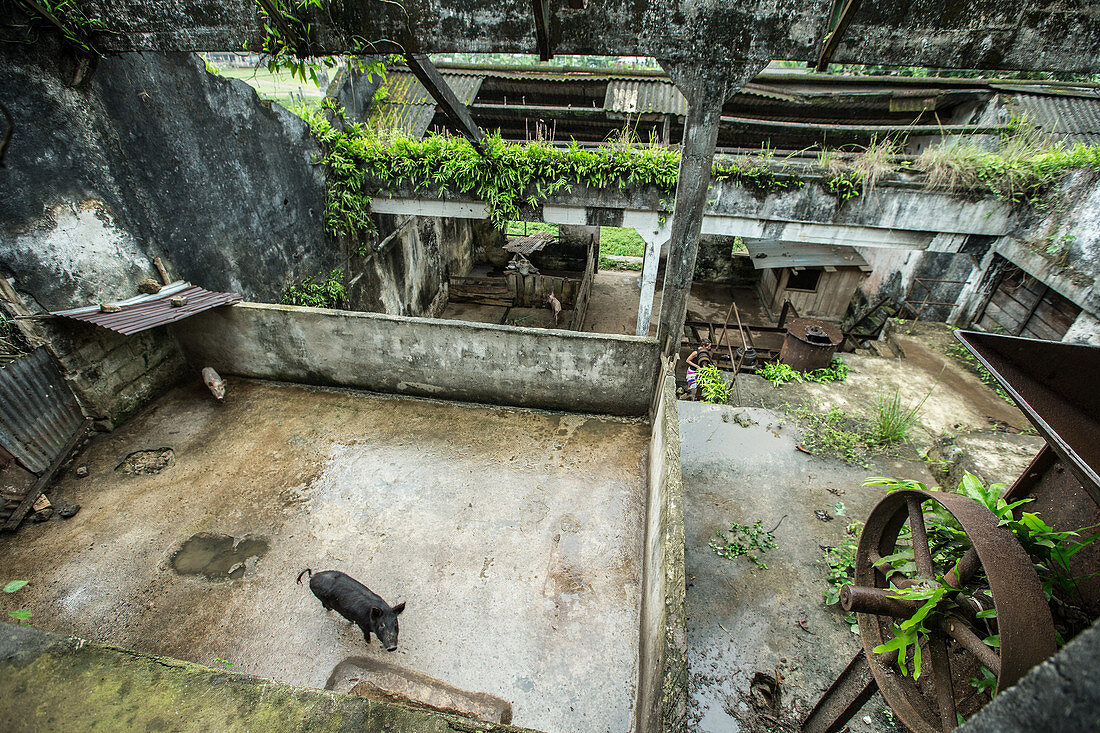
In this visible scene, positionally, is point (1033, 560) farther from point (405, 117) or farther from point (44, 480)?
point (405, 117)

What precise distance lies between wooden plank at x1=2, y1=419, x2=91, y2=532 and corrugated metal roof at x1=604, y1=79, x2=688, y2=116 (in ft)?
32.6

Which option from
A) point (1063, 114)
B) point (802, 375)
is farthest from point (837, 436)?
point (1063, 114)

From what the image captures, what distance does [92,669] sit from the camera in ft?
5.73

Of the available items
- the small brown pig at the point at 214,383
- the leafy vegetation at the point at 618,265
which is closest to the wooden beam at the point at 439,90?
the small brown pig at the point at 214,383

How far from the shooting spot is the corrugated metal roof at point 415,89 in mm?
9805

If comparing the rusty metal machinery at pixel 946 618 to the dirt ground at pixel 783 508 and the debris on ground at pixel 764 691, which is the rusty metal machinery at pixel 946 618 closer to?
the debris on ground at pixel 764 691

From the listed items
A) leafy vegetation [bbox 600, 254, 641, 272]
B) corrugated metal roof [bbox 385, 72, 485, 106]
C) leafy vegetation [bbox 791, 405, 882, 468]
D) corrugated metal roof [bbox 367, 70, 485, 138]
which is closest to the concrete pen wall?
leafy vegetation [bbox 791, 405, 882, 468]

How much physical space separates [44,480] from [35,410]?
0.69 m

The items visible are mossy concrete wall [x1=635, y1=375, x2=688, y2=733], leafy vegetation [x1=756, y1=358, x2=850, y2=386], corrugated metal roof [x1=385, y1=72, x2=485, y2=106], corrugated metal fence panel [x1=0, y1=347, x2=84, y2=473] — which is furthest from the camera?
corrugated metal roof [x1=385, y1=72, x2=485, y2=106]

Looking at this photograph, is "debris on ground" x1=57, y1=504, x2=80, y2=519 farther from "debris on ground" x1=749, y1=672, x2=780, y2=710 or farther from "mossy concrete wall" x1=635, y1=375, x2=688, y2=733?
"debris on ground" x1=749, y1=672, x2=780, y2=710

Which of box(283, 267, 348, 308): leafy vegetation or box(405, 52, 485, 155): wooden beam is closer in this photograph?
box(405, 52, 485, 155): wooden beam

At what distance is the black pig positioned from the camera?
3.30 m

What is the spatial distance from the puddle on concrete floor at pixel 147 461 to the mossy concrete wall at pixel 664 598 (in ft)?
16.5

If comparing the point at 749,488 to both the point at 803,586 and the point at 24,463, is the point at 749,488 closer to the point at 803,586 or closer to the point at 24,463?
the point at 803,586
